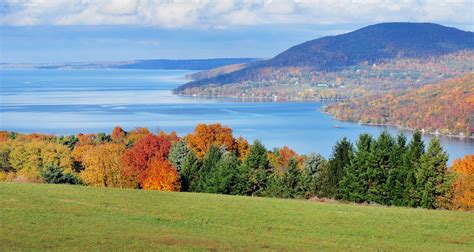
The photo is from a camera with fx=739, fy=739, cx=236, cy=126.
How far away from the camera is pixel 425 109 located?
500 feet

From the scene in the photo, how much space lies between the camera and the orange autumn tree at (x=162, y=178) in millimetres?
40000

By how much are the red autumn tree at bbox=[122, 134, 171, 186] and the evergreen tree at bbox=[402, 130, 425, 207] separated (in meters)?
15.7

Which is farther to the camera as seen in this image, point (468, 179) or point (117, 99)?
point (117, 99)

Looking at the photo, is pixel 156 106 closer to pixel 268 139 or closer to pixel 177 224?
pixel 268 139

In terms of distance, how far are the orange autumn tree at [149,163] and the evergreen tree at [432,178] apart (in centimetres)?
1341

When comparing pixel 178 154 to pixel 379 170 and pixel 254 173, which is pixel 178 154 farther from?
pixel 379 170

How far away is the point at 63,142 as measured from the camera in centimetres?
6100

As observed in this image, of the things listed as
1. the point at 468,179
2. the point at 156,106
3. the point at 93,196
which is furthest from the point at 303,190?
the point at 156,106

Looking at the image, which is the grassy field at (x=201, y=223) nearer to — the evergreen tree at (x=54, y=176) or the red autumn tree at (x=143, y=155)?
the evergreen tree at (x=54, y=176)

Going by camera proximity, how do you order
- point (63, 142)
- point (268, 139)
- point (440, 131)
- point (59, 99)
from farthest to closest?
point (59, 99) < point (440, 131) < point (268, 139) < point (63, 142)

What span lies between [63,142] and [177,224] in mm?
42551

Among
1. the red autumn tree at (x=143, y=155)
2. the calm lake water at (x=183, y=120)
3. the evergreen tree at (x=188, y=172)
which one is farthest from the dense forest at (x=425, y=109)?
the evergreen tree at (x=188, y=172)

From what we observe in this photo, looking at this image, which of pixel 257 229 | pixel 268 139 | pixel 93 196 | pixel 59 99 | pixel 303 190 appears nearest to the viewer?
pixel 257 229

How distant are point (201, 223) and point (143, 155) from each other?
2679 centimetres
